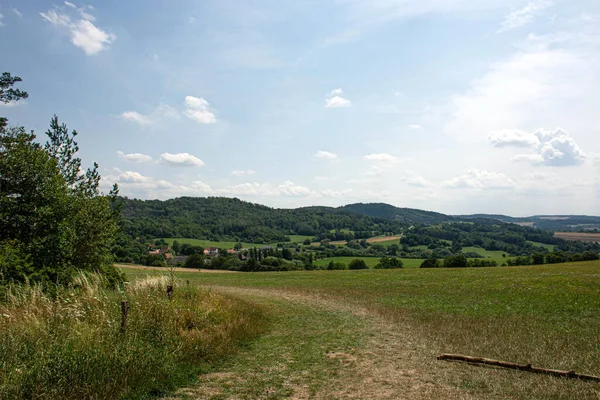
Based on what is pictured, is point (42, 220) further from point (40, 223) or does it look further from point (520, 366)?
point (520, 366)

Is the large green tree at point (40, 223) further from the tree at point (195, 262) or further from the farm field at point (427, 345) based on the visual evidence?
the tree at point (195, 262)

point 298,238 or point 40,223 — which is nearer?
point 40,223

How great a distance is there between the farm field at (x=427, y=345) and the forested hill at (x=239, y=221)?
94.1m

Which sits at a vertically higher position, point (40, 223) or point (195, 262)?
point (40, 223)

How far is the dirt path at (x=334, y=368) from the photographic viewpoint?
7.05 metres

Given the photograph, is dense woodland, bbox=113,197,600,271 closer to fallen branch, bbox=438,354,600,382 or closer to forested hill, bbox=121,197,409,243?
forested hill, bbox=121,197,409,243

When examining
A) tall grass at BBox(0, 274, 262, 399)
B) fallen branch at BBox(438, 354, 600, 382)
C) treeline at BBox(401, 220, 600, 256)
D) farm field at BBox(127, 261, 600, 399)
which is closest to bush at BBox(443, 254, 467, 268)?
farm field at BBox(127, 261, 600, 399)

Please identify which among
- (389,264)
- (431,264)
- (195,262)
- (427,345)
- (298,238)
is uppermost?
(427,345)

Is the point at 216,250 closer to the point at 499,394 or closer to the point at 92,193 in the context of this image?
the point at 92,193

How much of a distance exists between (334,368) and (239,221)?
133m

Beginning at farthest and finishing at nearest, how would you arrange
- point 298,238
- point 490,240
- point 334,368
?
1. point 298,238
2. point 490,240
3. point 334,368

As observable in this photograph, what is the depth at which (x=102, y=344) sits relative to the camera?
7.99 meters

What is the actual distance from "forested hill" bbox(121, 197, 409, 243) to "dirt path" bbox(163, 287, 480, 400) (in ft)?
317

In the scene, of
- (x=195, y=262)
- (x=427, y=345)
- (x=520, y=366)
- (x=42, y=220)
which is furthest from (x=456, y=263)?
(x=42, y=220)
